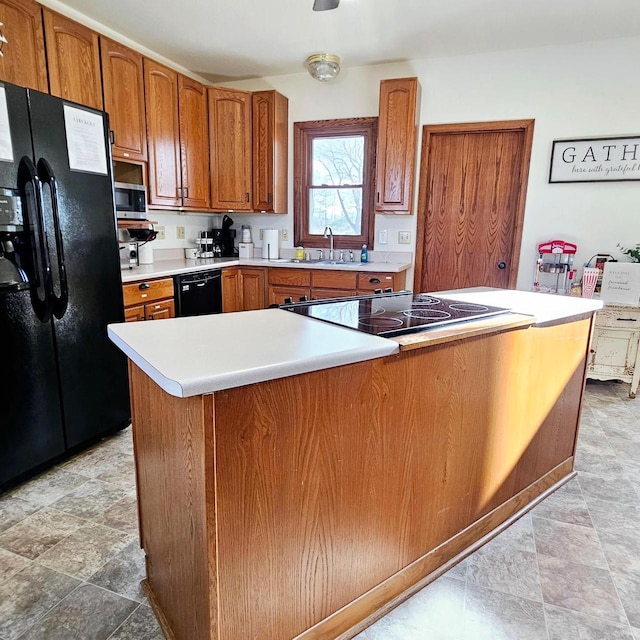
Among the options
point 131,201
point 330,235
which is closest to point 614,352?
point 330,235

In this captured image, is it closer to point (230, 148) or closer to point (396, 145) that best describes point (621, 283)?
point (396, 145)

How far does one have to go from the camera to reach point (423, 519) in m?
1.47

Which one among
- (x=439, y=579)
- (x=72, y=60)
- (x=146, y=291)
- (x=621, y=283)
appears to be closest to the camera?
(x=439, y=579)

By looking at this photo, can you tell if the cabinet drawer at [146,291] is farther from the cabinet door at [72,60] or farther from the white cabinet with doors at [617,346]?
the white cabinet with doors at [617,346]

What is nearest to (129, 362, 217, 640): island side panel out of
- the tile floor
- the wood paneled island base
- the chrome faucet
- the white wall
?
the wood paneled island base

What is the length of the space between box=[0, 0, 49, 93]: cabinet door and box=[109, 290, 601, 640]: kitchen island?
2.02 m

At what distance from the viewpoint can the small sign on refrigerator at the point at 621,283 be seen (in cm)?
315

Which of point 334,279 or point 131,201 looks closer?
point 131,201

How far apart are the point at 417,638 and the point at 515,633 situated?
302 millimetres

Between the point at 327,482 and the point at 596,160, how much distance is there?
3516 millimetres

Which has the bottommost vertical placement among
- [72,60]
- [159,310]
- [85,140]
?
[159,310]

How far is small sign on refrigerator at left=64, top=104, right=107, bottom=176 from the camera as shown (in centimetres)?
212

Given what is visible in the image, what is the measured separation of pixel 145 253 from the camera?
11.6 feet

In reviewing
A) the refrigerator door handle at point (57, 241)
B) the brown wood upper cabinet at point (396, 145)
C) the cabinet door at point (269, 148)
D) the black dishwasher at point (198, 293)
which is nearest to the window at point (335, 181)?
the cabinet door at point (269, 148)
